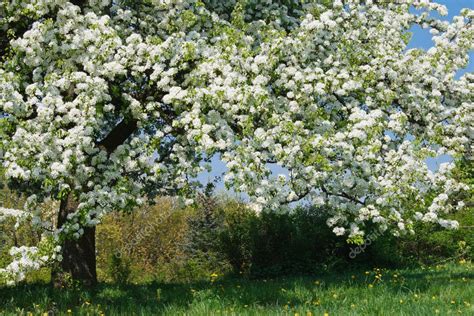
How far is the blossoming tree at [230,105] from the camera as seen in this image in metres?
10.5

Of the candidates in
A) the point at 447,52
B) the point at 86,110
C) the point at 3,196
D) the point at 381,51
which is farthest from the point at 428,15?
the point at 3,196

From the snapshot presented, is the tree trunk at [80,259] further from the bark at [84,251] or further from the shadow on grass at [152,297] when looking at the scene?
the shadow on grass at [152,297]

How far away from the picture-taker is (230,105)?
35.8 feet

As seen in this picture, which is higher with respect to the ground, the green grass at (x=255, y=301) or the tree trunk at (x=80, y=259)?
the tree trunk at (x=80, y=259)

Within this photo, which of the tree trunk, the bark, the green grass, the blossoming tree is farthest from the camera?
the tree trunk

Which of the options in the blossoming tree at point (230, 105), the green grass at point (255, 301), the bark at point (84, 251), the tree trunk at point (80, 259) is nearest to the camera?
the green grass at point (255, 301)

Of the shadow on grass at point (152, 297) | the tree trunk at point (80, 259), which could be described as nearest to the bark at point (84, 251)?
the tree trunk at point (80, 259)

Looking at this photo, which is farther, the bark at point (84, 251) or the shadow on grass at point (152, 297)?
the bark at point (84, 251)

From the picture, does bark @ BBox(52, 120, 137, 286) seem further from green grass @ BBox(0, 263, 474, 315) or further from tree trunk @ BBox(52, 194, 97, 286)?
green grass @ BBox(0, 263, 474, 315)

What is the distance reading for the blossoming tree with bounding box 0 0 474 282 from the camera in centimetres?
1053

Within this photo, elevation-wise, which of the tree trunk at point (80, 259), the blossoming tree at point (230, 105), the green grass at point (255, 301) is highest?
the blossoming tree at point (230, 105)

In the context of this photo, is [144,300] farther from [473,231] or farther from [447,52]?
[473,231]

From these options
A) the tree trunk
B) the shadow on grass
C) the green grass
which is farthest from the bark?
A: the green grass

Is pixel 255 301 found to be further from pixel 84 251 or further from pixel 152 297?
pixel 84 251
